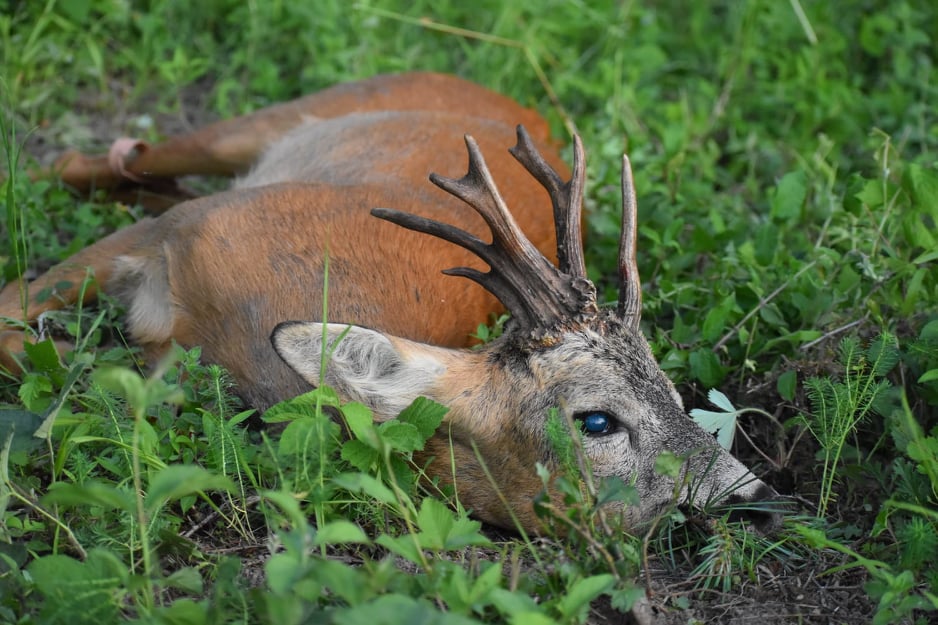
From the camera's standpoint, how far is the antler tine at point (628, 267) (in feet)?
11.3

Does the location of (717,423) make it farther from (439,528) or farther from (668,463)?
(439,528)

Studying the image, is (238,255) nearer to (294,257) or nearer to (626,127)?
(294,257)

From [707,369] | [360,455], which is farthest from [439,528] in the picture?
[707,369]

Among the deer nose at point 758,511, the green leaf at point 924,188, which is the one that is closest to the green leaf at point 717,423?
the deer nose at point 758,511

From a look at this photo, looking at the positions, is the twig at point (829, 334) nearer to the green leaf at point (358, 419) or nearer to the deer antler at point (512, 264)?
the deer antler at point (512, 264)

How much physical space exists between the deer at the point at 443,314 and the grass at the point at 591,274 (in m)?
0.18

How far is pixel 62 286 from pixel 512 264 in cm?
177

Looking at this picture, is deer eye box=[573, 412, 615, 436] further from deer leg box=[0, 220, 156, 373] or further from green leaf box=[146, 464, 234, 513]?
deer leg box=[0, 220, 156, 373]

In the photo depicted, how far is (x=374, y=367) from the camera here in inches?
132

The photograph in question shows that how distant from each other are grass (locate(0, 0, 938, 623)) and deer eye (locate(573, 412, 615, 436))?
361mm

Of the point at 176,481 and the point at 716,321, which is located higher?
the point at 176,481

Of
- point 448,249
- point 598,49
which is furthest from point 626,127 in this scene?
point 448,249

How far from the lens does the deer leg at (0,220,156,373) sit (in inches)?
158

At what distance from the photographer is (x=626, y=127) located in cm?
600
